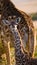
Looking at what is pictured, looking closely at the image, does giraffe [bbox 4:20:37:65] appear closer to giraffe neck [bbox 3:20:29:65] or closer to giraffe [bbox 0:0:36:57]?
giraffe neck [bbox 3:20:29:65]

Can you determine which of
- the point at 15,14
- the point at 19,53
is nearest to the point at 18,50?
the point at 19,53

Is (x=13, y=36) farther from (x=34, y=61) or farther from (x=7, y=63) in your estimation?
(x=7, y=63)

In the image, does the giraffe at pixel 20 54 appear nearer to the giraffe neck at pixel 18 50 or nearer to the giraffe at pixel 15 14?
the giraffe neck at pixel 18 50

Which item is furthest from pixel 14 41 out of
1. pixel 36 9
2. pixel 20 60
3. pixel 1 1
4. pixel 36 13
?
pixel 36 9

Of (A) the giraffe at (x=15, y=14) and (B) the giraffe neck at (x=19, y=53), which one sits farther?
(A) the giraffe at (x=15, y=14)

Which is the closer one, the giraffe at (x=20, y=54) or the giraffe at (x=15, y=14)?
the giraffe at (x=20, y=54)

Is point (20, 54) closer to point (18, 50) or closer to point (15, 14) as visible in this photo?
point (18, 50)

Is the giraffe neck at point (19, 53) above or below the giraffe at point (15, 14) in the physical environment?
below

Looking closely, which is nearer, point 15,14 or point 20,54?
point 20,54

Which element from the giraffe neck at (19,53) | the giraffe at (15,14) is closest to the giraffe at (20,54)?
the giraffe neck at (19,53)

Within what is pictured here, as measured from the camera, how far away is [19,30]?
3.67 m

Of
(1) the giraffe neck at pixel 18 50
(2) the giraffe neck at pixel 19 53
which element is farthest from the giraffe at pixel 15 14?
(2) the giraffe neck at pixel 19 53

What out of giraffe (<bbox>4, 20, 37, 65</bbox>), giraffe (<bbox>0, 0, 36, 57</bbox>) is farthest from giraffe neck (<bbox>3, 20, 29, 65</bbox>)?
giraffe (<bbox>0, 0, 36, 57</bbox>)

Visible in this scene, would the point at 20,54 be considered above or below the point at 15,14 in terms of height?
below
